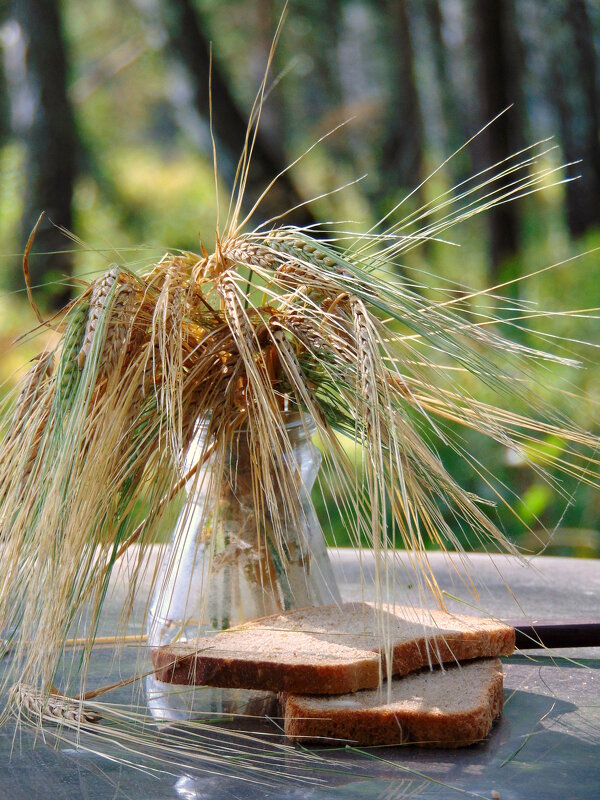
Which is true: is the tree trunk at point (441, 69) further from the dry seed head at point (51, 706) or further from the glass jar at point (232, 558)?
the dry seed head at point (51, 706)

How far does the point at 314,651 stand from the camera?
2.25ft

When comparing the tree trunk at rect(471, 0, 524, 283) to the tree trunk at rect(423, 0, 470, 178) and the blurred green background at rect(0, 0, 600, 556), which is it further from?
the tree trunk at rect(423, 0, 470, 178)

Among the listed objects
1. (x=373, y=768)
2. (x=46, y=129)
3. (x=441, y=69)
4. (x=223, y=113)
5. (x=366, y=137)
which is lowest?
(x=373, y=768)

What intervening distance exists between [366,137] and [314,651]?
24.8 feet

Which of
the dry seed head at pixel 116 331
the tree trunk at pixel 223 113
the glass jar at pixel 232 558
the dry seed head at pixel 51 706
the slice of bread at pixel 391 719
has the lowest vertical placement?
the slice of bread at pixel 391 719

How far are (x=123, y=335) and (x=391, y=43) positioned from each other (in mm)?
7645

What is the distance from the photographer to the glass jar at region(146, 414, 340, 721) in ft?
2.38

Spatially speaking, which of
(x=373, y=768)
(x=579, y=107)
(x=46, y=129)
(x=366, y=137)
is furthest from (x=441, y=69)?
(x=373, y=768)

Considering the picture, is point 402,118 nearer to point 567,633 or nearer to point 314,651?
point 567,633

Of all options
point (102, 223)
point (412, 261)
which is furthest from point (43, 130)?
point (412, 261)

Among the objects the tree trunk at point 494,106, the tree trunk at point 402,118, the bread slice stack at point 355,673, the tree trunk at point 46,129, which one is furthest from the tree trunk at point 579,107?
the bread slice stack at point 355,673

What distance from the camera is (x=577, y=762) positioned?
0.60 metres

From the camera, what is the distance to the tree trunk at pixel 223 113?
3.57m

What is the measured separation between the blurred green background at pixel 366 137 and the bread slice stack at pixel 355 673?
339 millimetres
